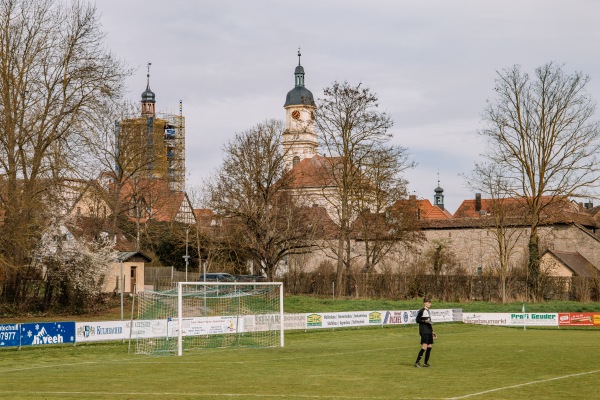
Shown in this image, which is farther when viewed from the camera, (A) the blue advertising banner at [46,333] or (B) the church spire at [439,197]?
(B) the church spire at [439,197]

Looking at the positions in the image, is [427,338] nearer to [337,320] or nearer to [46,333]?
[46,333]

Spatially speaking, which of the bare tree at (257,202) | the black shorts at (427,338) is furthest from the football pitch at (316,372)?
the bare tree at (257,202)

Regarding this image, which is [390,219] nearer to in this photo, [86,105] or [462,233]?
[462,233]

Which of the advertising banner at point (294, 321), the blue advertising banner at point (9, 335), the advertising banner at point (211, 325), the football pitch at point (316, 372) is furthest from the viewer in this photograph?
the advertising banner at point (294, 321)

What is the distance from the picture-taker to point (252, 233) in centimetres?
6731

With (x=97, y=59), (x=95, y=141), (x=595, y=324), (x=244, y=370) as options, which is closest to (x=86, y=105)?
(x=97, y=59)

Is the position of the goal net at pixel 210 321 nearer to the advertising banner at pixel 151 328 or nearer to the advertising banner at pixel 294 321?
the advertising banner at pixel 151 328

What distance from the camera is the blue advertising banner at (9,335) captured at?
31547 mm

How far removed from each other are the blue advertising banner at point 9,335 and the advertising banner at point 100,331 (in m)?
2.57

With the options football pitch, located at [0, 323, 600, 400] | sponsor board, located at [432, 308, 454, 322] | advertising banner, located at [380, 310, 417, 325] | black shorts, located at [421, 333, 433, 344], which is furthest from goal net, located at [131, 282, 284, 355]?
sponsor board, located at [432, 308, 454, 322]

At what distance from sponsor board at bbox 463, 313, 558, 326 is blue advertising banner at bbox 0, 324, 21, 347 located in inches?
1185

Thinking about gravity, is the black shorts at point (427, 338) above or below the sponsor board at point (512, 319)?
above

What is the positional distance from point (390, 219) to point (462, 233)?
15.0 metres

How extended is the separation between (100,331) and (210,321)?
195 inches
